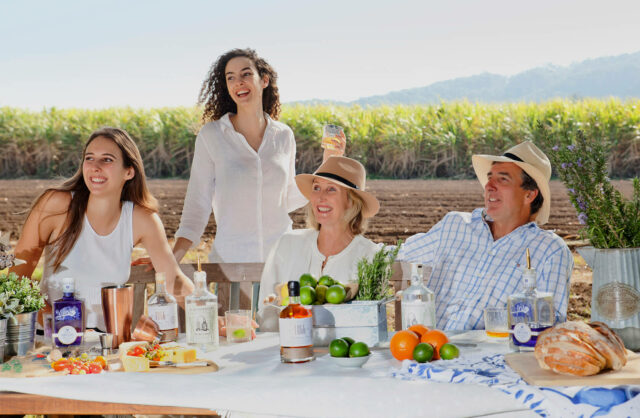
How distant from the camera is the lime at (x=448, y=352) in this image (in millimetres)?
1422

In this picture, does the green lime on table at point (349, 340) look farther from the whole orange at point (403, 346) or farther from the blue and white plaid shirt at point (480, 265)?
the blue and white plaid shirt at point (480, 265)

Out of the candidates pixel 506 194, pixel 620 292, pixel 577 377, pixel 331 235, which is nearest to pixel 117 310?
pixel 331 235

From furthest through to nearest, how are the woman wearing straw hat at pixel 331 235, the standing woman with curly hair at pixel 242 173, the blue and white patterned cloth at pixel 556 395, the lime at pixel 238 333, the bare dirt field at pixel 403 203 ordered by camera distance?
the bare dirt field at pixel 403 203 → the standing woman with curly hair at pixel 242 173 → the woman wearing straw hat at pixel 331 235 → the lime at pixel 238 333 → the blue and white patterned cloth at pixel 556 395

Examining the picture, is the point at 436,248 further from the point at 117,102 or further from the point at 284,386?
the point at 117,102

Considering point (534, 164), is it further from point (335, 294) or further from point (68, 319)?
point (68, 319)

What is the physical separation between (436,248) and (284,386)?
3.92 feet

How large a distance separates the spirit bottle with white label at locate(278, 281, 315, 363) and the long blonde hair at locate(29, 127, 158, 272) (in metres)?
1.02

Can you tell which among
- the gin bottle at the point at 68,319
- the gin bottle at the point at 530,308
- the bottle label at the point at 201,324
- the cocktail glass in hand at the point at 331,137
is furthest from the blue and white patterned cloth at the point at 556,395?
the cocktail glass in hand at the point at 331,137

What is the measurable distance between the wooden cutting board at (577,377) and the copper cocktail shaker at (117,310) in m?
0.91

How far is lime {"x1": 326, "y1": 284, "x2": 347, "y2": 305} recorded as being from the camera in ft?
5.05

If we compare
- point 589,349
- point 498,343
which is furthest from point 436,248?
point 589,349

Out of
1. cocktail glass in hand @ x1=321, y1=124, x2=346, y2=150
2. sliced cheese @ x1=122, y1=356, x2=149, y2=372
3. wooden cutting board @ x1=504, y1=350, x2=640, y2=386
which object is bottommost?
wooden cutting board @ x1=504, y1=350, x2=640, y2=386

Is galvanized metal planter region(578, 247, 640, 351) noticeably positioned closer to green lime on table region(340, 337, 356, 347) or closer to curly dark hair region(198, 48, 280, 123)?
green lime on table region(340, 337, 356, 347)

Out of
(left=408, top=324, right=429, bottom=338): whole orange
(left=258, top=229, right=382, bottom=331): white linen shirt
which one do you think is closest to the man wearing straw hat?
(left=258, top=229, right=382, bottom=331): white linen shirt
